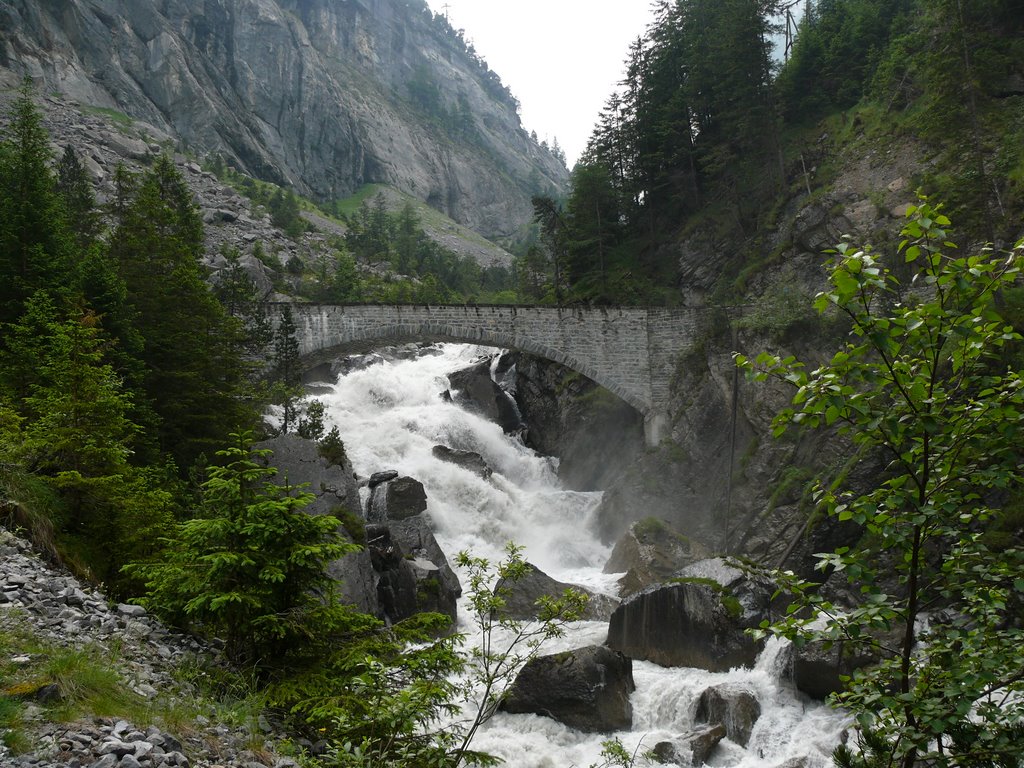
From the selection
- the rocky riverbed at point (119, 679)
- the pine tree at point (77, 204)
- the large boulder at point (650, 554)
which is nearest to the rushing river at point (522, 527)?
the large boulder at point (650, 554)

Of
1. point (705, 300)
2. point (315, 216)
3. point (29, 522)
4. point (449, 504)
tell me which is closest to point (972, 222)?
point (705, 300)

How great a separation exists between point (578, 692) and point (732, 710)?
99.3 inches

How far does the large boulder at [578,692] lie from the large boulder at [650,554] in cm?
615

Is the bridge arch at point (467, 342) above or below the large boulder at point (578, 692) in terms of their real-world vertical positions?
above

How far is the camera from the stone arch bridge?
25.6 meters

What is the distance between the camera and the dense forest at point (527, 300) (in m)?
2.84

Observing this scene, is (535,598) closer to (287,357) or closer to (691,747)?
(691,747)

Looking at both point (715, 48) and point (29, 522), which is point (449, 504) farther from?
point (715, 48)

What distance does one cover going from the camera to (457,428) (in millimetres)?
30375

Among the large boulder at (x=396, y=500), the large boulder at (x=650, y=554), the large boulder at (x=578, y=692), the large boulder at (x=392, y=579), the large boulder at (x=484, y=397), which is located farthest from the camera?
the large boulder at (x=484, y=397)

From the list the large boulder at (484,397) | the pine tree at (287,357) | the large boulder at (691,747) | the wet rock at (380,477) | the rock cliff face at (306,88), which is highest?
the rock cliff face at (306,88)

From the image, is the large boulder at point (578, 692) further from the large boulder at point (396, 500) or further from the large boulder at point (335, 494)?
the large boulder at point (396, 500)

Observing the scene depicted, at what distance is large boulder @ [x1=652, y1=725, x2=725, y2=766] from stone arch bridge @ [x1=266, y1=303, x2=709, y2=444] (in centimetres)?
1614

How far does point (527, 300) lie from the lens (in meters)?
41.7
